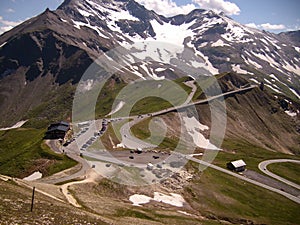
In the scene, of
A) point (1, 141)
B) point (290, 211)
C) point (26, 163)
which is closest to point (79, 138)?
point (26, 163)

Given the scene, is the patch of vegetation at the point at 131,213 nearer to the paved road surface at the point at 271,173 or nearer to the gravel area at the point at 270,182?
the gravel area at the point at 270,182

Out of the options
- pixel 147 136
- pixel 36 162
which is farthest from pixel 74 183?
pixel 147 136

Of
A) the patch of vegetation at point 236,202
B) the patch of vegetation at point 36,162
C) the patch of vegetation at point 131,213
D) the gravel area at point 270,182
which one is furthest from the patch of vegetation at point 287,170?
the patch of vegetation at point 36,162

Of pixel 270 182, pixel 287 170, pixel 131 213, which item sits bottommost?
pixel 270 182

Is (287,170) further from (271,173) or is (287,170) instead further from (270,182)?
(270,182)

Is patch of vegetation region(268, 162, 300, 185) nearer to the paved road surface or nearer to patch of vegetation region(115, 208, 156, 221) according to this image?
the paved road surface

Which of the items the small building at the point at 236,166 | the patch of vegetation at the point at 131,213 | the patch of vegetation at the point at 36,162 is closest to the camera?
the patch of vegetation at the point at 131,213

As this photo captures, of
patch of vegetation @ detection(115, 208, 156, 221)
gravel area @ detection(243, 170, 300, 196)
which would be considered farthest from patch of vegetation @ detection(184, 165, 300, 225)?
patch of vegetation @ detection(115, 208, 156, 221)

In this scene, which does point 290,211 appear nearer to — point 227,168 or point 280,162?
point 227,168
